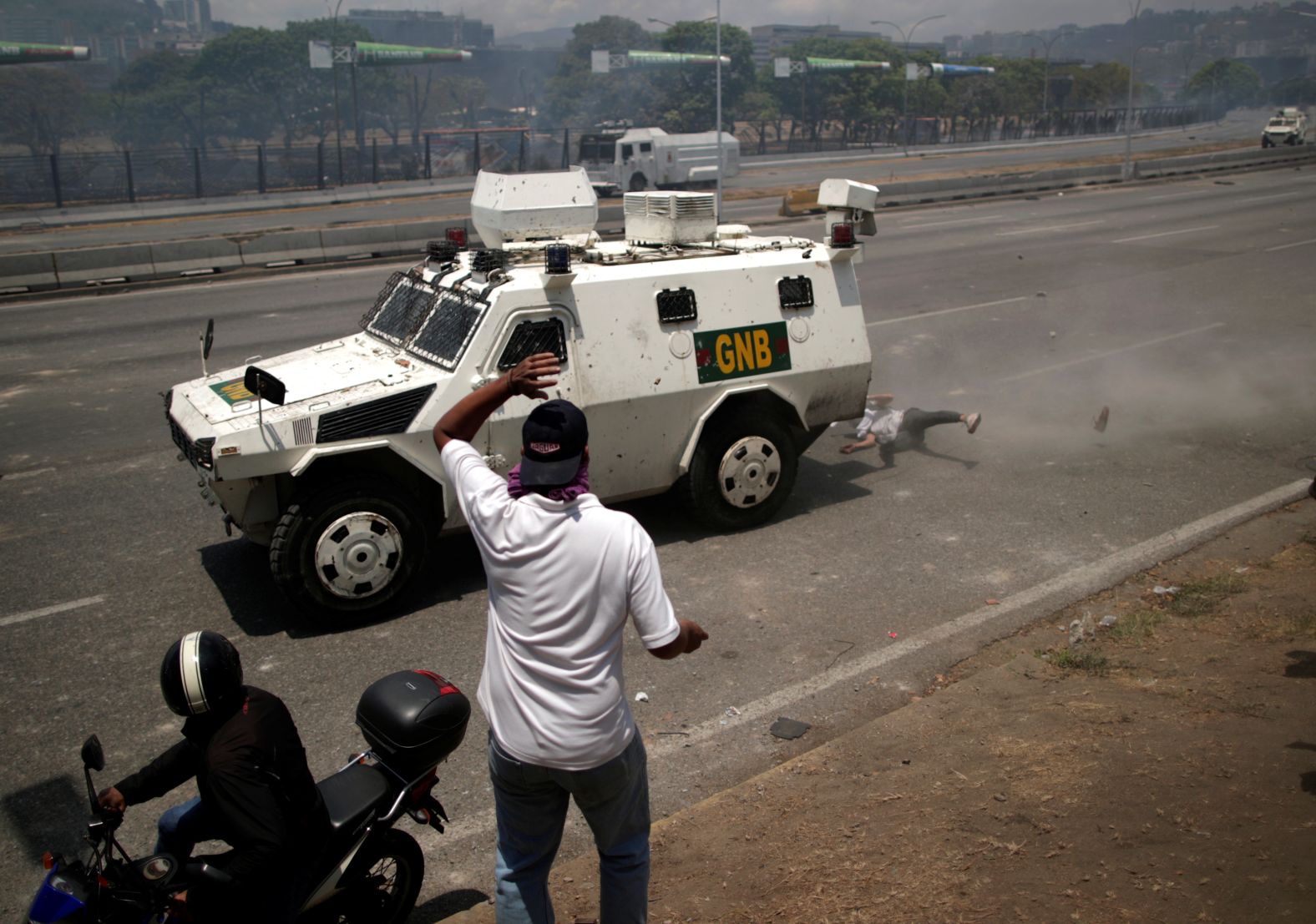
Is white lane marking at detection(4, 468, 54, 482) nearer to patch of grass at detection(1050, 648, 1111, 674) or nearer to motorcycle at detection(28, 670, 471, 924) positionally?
motorcycle at detection(28, 670, 471, 924)

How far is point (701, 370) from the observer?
7.85m

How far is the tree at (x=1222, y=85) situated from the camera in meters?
130

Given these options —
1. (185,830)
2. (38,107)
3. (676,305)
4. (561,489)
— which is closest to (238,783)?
(185,830)

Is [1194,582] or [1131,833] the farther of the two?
[1194,582]

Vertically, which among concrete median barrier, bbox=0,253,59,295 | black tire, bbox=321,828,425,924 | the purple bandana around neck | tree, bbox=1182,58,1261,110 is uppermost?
tree, bbox=1182,58,1261,110

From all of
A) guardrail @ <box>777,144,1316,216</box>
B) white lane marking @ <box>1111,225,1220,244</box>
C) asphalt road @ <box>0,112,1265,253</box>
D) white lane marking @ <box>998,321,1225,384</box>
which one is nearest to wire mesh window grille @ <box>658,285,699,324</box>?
white lane marking @ <box>998,321,1225,384</box>

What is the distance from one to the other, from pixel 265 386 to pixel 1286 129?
6406 cm

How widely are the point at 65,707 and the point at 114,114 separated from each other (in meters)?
79.4

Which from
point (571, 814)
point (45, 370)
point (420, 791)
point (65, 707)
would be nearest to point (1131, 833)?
point (571, 814)

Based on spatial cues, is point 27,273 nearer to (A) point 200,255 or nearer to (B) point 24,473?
(A) point 200,255

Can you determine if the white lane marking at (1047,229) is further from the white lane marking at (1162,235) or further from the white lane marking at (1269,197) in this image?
the white lane marking at (1269,197)

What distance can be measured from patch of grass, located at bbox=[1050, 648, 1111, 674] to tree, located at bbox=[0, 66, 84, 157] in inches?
2277

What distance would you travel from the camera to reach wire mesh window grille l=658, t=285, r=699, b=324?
7691mm

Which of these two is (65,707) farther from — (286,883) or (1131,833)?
(1131,833)
